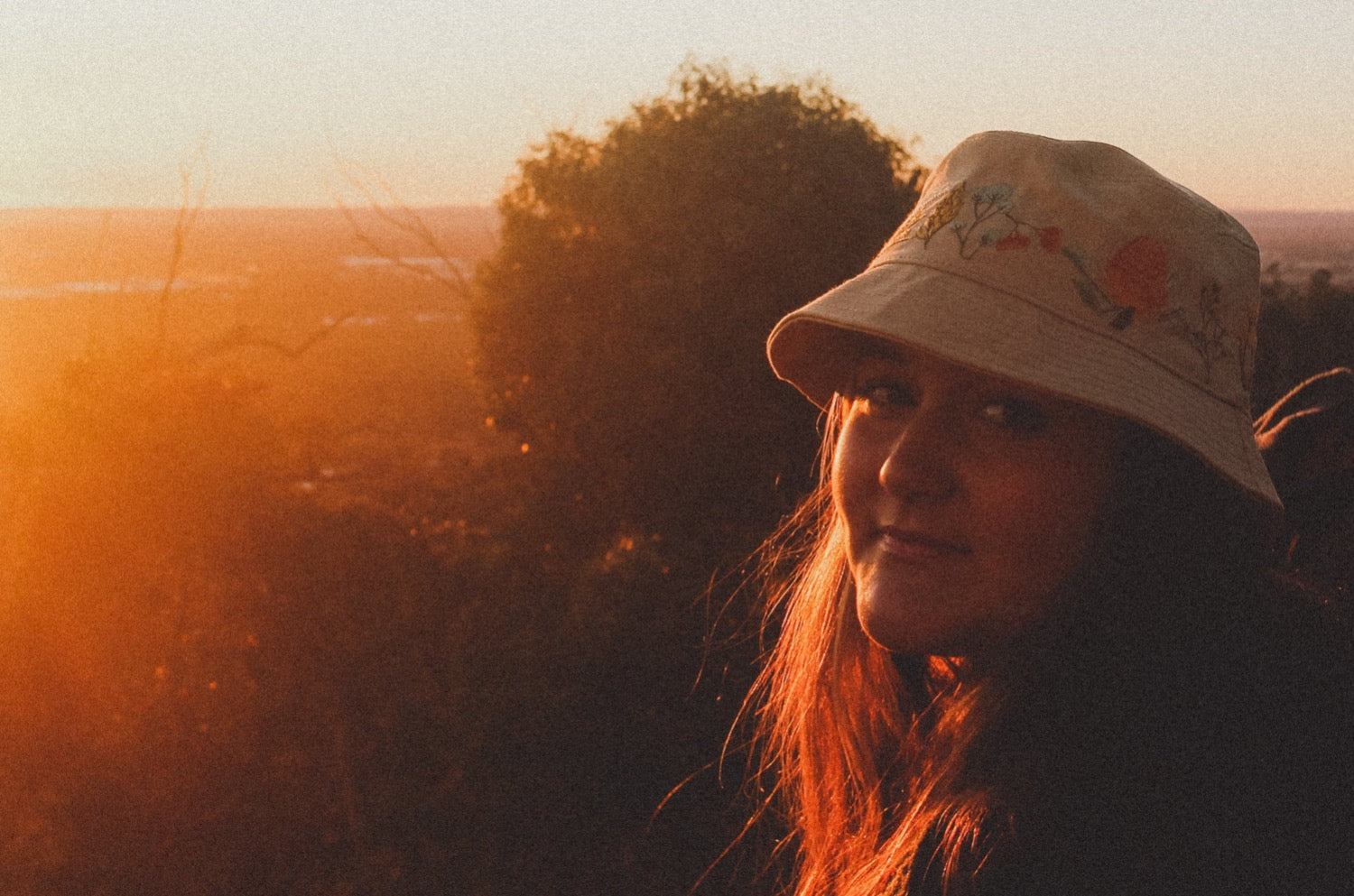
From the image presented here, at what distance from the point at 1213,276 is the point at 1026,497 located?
380 millimetres

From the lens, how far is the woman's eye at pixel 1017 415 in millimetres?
1295

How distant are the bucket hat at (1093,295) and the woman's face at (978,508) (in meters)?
0.07

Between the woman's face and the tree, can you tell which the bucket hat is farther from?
the tree

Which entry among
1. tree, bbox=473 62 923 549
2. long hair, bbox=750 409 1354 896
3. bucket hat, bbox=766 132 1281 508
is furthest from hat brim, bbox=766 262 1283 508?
tree, bbox=473 62 923 549

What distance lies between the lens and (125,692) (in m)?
7.05

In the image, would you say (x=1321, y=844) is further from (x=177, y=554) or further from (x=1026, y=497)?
(x=177, y=554)

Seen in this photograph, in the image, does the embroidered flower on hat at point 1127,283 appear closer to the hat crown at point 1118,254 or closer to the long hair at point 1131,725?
the hat crown at point 1118,254

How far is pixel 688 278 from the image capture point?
7891 mm

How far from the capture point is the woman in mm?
1166

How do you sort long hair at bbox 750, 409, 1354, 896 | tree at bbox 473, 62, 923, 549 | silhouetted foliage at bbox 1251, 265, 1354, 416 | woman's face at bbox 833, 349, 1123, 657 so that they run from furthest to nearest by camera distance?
tree at bbox 473, 62, 923, 549 → silhouetted foliage at bbox 1251, 265, 1354, 416 → woman's face at bbox 833, 349, 1123, 657 → long hair at bbox 750, 409, 1354, 896

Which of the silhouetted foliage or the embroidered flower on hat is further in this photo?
the silhouetted foliage

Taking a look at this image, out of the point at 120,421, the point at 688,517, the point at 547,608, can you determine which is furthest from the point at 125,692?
the point at 688,517

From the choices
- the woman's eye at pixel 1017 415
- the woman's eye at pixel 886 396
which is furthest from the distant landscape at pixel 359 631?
the woman's eye at pixel 1017 415

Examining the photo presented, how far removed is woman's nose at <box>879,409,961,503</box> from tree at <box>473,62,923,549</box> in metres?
5.71
